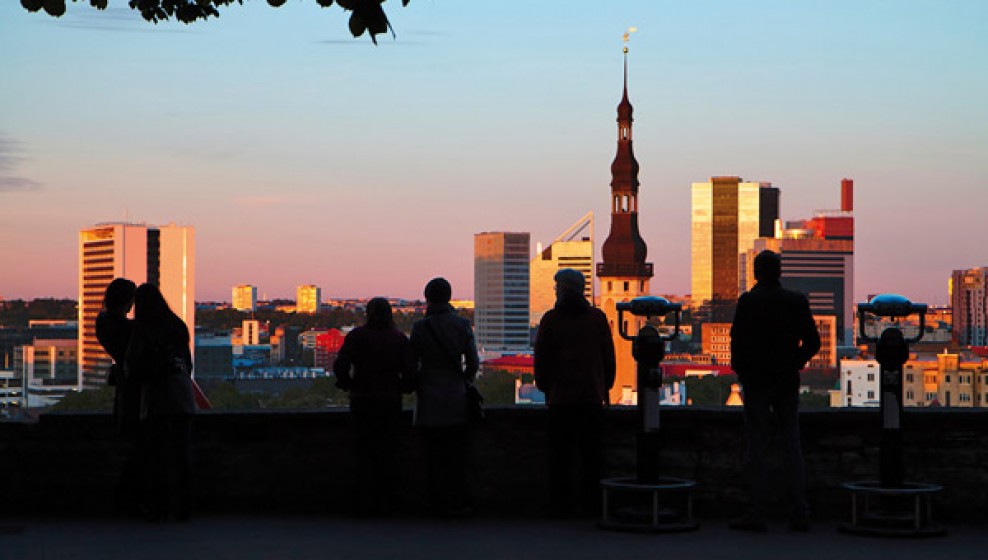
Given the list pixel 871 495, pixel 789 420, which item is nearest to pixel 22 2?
pixel 789 420

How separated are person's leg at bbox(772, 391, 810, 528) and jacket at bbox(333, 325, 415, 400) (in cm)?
222

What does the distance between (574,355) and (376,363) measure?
1.19m

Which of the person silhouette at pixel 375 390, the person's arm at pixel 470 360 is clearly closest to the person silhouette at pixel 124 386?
the person silhouette at pixel 375 390

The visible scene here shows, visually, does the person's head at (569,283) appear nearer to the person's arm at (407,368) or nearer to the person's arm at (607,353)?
the person's arm at (607,353)

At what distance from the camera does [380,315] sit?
10.2 m

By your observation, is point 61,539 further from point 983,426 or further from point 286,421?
point 983,426

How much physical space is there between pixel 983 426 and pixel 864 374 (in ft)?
537

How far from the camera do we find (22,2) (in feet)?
25.6

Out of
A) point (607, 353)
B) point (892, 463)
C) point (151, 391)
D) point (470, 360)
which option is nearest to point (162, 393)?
point (151, 391)

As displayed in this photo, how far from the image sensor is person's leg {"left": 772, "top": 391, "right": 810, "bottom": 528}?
9.29 m

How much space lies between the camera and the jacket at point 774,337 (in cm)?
931

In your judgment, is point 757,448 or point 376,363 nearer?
point 757,448

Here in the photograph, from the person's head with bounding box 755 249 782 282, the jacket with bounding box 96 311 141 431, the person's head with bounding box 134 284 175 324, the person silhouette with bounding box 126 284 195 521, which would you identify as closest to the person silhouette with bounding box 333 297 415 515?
the person silhouette with bounding box 126 284 195 521

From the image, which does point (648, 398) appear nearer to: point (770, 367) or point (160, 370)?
point (770, 367)
